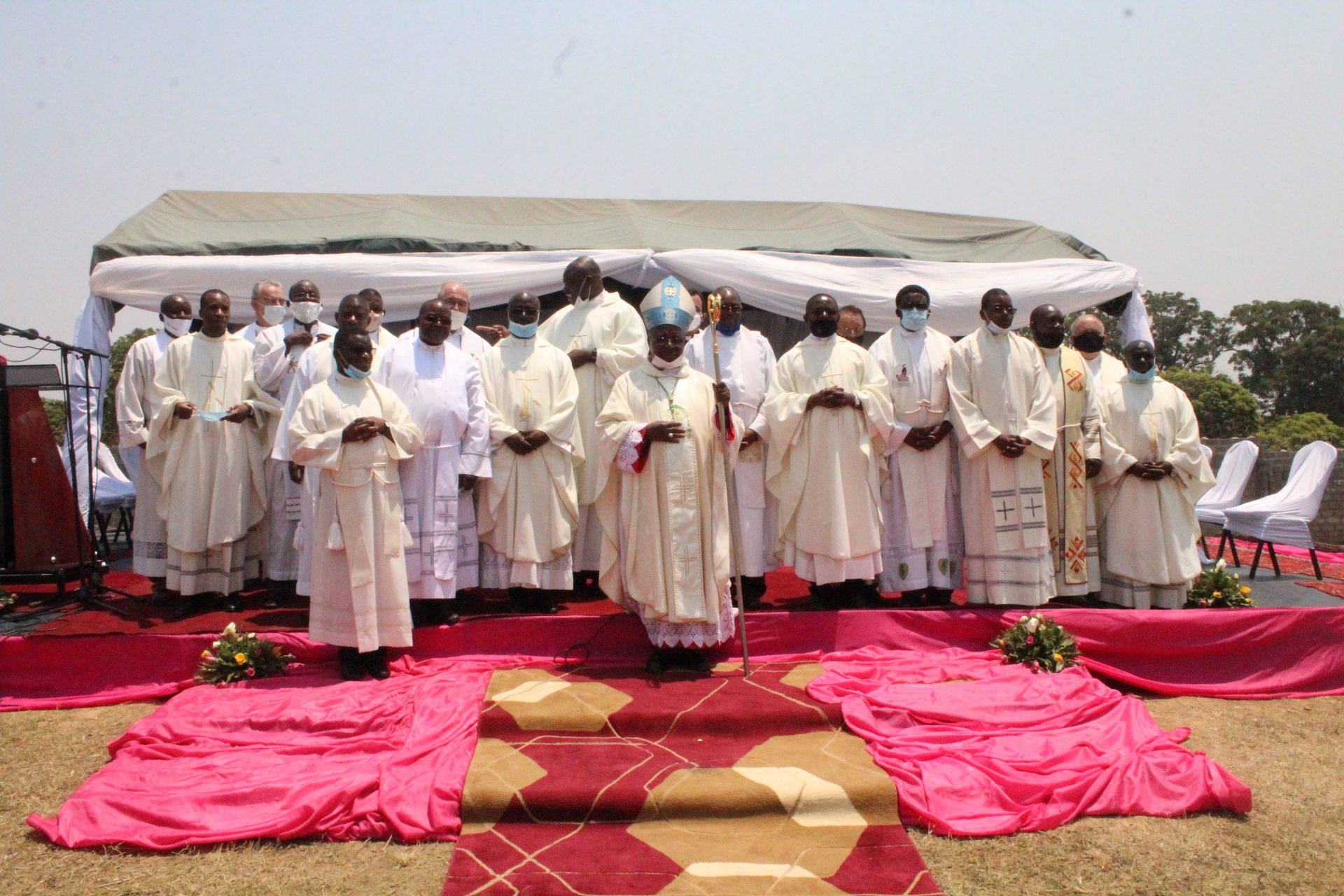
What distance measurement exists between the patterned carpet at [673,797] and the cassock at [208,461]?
8.85 feet

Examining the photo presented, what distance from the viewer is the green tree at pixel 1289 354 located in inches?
1164

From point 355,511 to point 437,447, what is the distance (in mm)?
999

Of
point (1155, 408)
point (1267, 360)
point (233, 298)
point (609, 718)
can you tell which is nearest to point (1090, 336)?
point (1155, 408)

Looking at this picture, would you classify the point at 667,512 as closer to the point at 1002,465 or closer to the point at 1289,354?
the point at 1002,465

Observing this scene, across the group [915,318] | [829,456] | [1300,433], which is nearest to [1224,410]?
[1300,433]

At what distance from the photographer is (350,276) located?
892cm

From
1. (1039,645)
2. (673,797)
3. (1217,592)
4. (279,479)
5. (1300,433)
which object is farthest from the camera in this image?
(1300,433)

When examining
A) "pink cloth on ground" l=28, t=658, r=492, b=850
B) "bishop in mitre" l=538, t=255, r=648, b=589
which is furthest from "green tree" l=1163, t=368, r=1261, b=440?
"pink cloth on ground" l=28, t=658, r=492, b=850

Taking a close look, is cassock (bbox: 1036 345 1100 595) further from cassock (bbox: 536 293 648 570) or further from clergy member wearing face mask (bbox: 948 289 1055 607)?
cassock (bbox: 536 293 648 570)

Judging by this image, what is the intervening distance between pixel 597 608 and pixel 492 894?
319 centimetres

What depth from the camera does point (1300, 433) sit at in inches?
846

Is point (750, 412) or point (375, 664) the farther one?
point (750, 412)

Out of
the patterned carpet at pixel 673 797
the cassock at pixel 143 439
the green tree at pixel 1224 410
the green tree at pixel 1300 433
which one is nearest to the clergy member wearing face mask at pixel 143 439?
the cassock at pixel 143 439

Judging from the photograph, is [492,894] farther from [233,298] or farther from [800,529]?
[233,298]
